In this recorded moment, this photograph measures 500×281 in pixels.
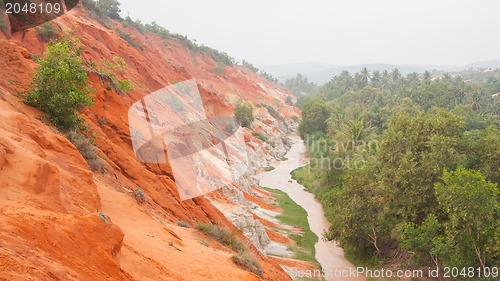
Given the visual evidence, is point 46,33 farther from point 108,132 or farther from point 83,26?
point 83,26

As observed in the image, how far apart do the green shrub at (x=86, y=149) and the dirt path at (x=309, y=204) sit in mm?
15694

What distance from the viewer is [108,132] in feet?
54.2

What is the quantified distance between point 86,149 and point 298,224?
22.7m

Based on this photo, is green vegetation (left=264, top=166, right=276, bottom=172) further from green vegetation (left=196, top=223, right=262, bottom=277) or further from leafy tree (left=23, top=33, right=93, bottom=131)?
A: leafy tree (left=23, top=33, right=93, bottom=131)

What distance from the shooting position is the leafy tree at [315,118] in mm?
69500

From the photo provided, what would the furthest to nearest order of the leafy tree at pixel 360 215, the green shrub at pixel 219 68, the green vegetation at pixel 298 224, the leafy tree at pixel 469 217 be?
the green shrub at pixel 219 68 → the green vegetation at pixel 298 224 → the leafy tree at pixel 360 215 → the leafy tree at pixel 469 217

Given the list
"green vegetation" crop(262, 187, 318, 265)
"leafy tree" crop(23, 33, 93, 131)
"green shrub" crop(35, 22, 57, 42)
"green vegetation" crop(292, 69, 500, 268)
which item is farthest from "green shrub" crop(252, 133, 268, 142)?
"leafy tree" crop(23, 33, 93, 131)

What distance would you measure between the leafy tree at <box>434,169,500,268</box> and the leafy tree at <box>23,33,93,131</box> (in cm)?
1535

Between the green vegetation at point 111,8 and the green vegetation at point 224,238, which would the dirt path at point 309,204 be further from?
the green vegetation at point 111,8

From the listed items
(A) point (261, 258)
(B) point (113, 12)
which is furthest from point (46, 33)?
(B) point (113, 12)

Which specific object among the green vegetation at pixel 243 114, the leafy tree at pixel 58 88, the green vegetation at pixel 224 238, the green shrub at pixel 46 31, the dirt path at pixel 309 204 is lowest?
the dirt path at pixel 309 204

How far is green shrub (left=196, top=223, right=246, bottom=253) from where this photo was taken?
13305 millimetres

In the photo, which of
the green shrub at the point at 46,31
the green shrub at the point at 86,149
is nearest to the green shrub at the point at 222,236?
the green shrub at the point at 86,149

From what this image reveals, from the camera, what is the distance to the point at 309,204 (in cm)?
3803
